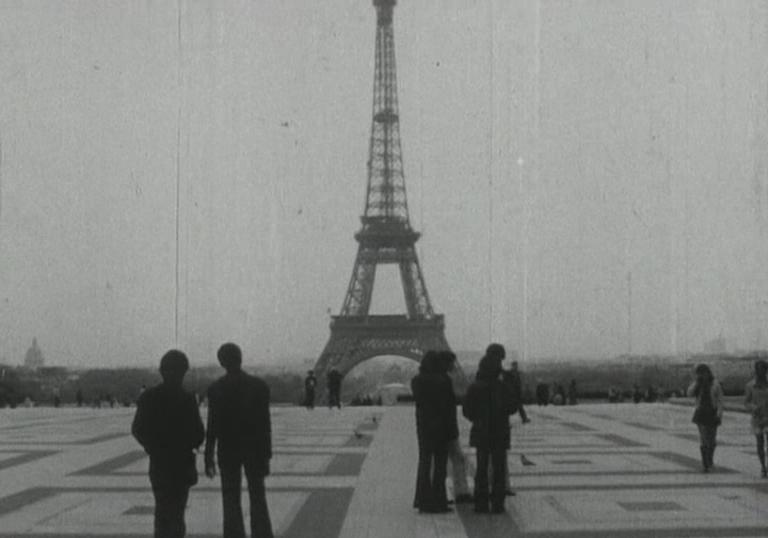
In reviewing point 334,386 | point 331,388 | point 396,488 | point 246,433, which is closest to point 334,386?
point 334,386

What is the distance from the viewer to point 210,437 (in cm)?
916

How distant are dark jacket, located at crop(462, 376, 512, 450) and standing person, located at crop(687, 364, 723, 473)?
4389 millimetres

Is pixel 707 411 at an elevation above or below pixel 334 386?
above

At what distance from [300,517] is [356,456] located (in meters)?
6.37

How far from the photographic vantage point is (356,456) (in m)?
17.5

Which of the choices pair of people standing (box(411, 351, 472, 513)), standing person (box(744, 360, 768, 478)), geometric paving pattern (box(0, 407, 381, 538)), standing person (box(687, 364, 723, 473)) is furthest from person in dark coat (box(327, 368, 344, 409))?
pair of people standing (box(411, 351, 472, 513))

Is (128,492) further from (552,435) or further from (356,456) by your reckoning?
(552,435)

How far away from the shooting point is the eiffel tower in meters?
67.9

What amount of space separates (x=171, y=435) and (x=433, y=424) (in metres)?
3.79

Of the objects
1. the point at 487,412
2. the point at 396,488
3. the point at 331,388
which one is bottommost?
the point at 396,488

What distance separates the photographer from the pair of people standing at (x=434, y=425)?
37.7ft

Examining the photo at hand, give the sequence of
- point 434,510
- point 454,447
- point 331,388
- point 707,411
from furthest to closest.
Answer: point 331,388, point 707,411, point 454,447, point 434,510

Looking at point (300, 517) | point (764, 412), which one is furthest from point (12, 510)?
point (764, 412)

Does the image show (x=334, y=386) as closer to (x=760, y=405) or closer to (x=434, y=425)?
(x=760, y=405)
